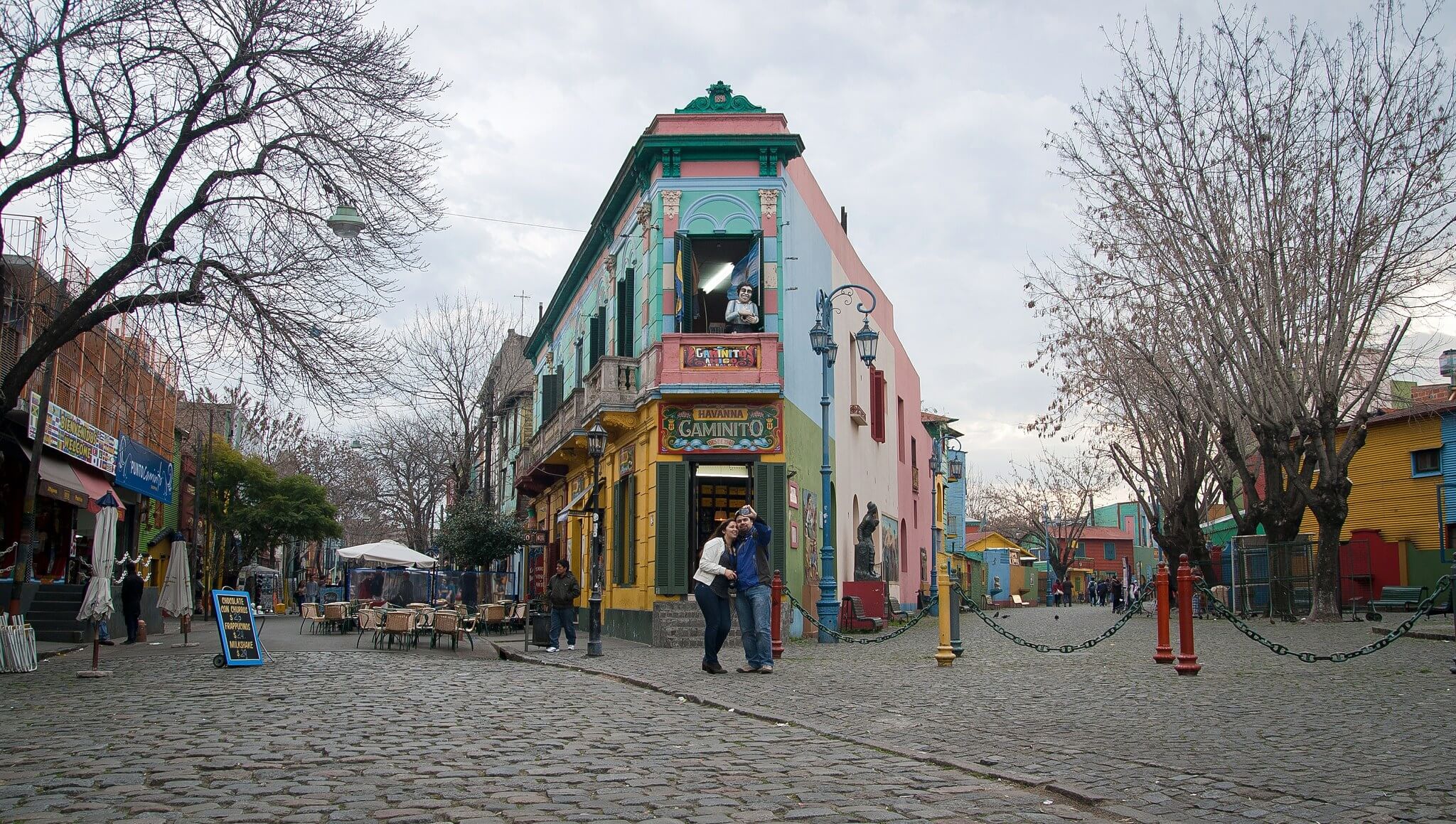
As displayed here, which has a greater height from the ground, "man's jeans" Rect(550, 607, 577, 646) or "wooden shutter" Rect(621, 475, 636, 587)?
"wooden shutter" Rect(621, 475, 636, 587)

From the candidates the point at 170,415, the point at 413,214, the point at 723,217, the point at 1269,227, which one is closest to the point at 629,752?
the point at 413,214

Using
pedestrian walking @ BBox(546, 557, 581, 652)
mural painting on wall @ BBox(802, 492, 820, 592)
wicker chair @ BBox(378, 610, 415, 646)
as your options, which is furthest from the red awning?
mural painting on wall @ BBox(802, 492, 820, 592)

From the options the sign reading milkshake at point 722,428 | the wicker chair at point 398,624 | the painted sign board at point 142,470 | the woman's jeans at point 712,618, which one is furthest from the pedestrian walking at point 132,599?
the woman's jeans at point 712,618

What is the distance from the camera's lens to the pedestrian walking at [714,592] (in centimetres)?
1277

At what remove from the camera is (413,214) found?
14.9 meters

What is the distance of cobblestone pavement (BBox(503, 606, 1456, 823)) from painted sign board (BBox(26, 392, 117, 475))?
1294 cm

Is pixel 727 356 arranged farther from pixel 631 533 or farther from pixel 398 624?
pixel 398 624

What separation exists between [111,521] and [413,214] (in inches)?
326

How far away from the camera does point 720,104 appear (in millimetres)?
22203

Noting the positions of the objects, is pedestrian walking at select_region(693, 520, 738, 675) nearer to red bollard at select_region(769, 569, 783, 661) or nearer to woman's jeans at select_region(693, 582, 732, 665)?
woman's jeans at select_region(693, 582, 732, 665)

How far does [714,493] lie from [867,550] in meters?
5.91

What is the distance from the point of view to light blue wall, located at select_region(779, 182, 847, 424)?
2172 centimetres

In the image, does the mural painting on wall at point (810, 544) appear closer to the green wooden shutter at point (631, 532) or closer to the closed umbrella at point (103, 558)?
the green wooden shutter at point (631, 532)

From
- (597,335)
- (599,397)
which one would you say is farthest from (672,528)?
(597,335)
